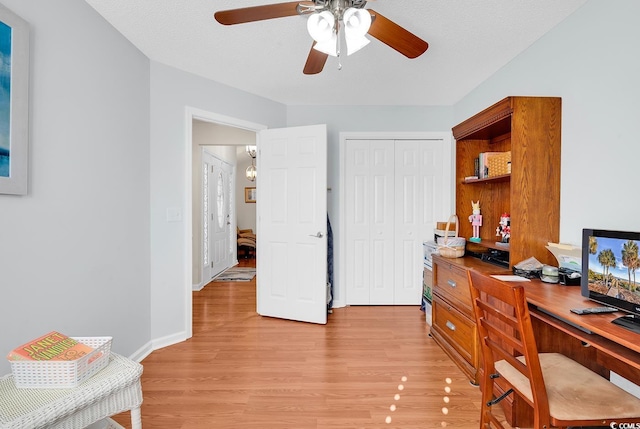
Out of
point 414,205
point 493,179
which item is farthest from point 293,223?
point 493,179

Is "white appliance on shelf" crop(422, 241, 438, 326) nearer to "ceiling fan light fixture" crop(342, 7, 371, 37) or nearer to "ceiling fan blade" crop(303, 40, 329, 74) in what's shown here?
"ceiling fan blade" crop(303, 40, 329, 74)

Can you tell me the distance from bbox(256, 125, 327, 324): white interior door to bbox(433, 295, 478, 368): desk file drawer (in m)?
1.10

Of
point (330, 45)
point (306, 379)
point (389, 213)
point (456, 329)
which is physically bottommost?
point (306, 379)

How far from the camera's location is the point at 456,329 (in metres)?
2.49

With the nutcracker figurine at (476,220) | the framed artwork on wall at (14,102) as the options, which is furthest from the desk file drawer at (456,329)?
the framed artwork on wall at (14,102)

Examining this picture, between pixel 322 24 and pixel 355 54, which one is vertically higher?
pixel 355 54

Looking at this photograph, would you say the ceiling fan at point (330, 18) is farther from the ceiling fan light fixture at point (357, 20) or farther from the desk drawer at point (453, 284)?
the desk drawer at point (453, 284)

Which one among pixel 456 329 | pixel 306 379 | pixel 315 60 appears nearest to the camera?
pixel 315 60

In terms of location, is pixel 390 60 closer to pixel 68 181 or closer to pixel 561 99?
pixel 561 99

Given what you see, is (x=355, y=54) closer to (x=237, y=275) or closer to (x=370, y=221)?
(x=370, y=221)

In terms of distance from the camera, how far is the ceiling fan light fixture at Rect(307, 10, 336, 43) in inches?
55.9

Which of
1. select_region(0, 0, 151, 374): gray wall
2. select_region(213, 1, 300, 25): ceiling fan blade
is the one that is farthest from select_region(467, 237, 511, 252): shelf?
select_region(0, 0, 151, 374): gray wall

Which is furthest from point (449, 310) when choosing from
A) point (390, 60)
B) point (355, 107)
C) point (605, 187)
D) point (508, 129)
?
point (355, 107)

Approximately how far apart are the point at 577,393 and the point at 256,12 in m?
2.15
